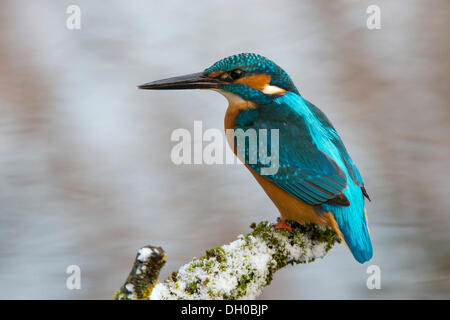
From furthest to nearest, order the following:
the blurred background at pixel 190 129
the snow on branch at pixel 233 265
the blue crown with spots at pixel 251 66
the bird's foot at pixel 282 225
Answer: the blurred background at pixel 190 129 → the blue crown with spots at pixel 251 66 → the bird's foot at pixel 282 225 → the snow on branch at pixel 233 265

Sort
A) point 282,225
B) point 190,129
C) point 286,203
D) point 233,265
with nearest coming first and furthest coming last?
point 233,265, point 282,225, point 286,203, point 190,129

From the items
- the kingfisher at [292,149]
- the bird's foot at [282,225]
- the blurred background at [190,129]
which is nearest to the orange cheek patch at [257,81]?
the kingfisher at [292,149]

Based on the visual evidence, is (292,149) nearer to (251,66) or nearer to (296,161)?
(296,161)

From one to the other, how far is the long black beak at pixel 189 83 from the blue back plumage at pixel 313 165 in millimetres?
→ 201

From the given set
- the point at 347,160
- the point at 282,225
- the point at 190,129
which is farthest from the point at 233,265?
the point at 190,129

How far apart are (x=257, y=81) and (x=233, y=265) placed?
3.03ft

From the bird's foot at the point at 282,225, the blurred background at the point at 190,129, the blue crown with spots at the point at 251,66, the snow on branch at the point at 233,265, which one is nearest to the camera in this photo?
the snow on branch at the point at 233,265

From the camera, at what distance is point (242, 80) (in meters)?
2.53

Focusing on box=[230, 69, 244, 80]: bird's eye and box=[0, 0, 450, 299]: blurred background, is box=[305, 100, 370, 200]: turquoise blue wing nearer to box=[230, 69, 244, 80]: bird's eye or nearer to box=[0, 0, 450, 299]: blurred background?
box=[230, 69, 244, 80]: bird's eye

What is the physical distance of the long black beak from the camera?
255 cm

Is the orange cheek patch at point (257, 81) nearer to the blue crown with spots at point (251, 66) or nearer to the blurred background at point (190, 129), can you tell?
the blue crown with spots at point (251, 66)

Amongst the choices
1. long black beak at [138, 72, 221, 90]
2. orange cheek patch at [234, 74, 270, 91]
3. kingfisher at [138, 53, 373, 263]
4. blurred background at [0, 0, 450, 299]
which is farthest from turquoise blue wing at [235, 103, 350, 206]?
blurred background at [0, 0, 450, 299]

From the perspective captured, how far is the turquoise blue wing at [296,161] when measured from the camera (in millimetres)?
2365

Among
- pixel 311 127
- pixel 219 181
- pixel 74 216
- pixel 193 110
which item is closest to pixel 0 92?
pixel 74 216
